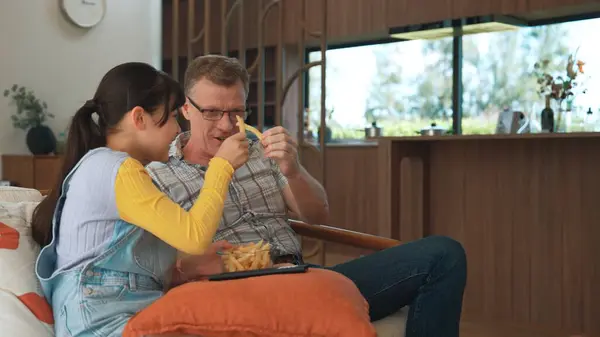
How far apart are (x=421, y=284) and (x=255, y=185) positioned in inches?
26.7

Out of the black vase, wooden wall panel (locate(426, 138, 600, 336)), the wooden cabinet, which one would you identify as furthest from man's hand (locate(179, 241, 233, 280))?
the black vase

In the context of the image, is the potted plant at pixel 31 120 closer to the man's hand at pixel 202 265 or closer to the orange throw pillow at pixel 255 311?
the man's hand at pixel 202 265

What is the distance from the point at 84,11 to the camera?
6547mm

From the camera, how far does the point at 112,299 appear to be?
56.5 inches

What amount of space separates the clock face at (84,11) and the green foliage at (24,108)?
0.82m

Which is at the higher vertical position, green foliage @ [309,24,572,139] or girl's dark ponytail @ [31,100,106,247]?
green foliage @ [309,24,572,139]

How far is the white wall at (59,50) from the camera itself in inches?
240

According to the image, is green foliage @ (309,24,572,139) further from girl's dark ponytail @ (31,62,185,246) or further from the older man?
girl's dark ponytail @ (31,62,185,246)

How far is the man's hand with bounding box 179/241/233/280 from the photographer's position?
65.9 inches

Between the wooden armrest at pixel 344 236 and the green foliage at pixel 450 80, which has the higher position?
the green foliage at pixel 450 80

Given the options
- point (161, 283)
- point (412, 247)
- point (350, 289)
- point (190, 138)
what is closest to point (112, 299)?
point (161, 283)

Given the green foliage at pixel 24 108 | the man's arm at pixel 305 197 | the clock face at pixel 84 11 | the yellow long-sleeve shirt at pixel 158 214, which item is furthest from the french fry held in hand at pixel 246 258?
the clock face at pixel 84 11

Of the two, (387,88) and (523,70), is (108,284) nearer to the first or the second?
(523,70)

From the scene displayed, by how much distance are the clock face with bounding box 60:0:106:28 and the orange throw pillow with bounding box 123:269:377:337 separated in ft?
18.4
